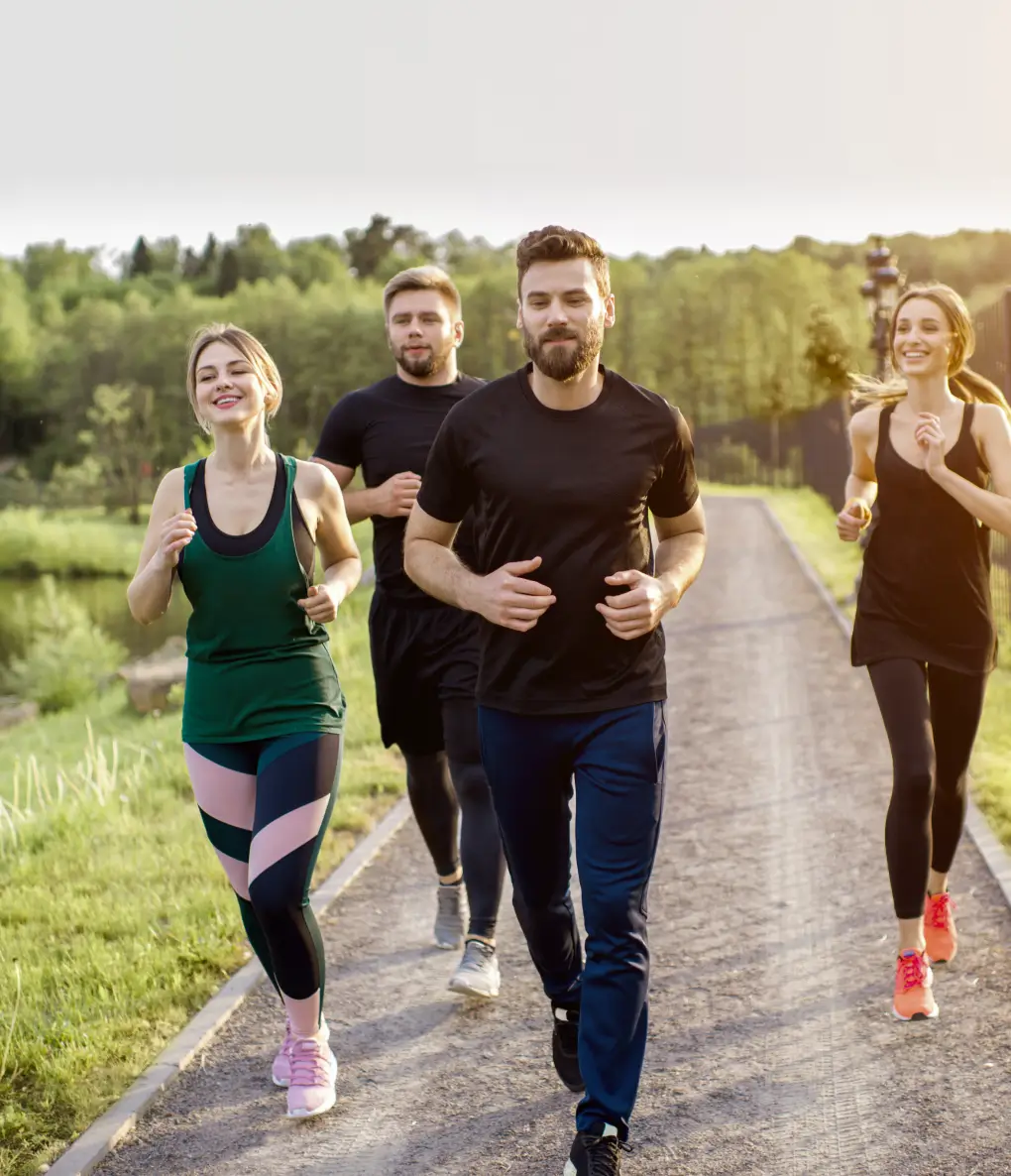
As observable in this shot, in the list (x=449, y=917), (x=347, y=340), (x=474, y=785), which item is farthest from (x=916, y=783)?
(x=347, y=340)

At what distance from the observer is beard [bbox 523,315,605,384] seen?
367 centimetres

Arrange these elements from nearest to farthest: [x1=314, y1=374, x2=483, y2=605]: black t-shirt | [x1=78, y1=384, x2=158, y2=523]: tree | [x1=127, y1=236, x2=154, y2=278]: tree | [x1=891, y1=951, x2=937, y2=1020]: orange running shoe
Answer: [x1=891, y1=951, x2=937, y2=1020]: orange running shoe → [x1=314, y1=374, x2=483, y2=605]: black t-shirt → [x1=78, y1=384, x2=158, y2=523]: tree → [x1=127, y1=236, x2=154, y2=278]: tree

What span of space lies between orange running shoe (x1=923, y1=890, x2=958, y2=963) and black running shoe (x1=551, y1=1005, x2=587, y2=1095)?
1.59 m

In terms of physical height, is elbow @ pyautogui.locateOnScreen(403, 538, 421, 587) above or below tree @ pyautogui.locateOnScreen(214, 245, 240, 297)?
below

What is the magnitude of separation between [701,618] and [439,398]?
10.6 metres

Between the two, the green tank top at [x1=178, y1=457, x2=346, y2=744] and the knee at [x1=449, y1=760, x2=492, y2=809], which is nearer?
the green tank top at [x1=178, y1=457, x2=346, y2=744]

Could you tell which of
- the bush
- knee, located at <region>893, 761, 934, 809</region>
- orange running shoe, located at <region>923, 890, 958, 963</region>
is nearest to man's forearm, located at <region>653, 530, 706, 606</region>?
knee, located at <region>893, 761, 934, 809</region>

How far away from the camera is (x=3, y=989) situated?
16.7 feet

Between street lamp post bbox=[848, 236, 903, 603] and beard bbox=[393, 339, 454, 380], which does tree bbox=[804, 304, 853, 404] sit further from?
beard bbox=[393, 339, 454, 380]

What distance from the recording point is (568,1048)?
4.27 meters

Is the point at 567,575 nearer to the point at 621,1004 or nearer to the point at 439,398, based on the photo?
the point at 621,1004

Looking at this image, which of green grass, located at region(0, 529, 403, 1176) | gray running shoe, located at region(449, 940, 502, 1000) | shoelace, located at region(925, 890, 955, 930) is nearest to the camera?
green grass, located at region(0, 529, 403, 1176)

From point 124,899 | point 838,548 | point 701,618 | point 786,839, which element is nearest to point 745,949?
point 786,839

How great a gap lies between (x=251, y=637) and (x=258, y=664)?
0.08m
